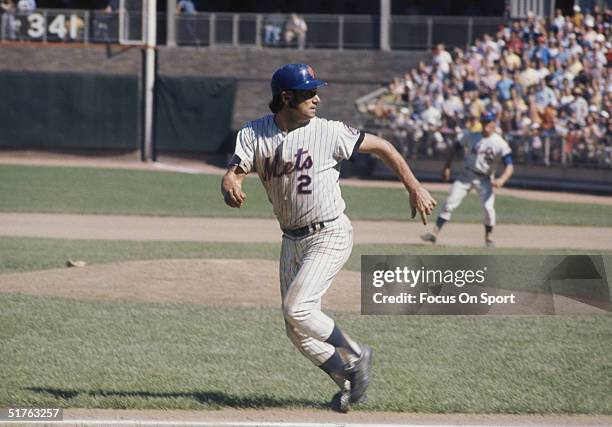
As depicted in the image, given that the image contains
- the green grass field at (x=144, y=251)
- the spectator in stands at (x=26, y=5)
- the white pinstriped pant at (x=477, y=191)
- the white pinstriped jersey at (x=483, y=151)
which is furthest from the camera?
the spectator in stands at (x=26, y=5)

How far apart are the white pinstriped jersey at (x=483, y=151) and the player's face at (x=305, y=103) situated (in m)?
9.69

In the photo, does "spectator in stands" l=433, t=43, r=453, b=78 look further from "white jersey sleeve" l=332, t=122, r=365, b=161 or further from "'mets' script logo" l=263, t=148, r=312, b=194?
"'mets' script logo" l=263, t=148, r=312, b=194

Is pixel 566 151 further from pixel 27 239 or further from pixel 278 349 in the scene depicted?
pixel 278 349

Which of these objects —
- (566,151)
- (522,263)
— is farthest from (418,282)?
(566,151)

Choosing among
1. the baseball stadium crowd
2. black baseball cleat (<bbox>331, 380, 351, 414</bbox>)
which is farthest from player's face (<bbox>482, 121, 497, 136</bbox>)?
black baseball cleat (<bbox>331, 380, 351, 414</bbox>)

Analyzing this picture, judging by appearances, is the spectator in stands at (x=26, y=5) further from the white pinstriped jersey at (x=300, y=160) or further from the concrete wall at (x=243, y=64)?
the white pinstriped jersey at (x=300, y=160)

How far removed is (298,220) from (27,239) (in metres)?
10.7

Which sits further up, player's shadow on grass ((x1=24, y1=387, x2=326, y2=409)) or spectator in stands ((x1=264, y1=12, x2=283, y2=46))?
spectator in stands ((x1=264, y1=12, x2=283, y2=46))

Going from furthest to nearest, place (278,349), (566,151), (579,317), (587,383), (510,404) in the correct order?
(566,151) < (579,317) < (278,349) < (587,383) < (510,404)

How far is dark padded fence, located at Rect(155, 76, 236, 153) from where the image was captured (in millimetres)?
34031

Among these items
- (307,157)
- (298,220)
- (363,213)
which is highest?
(307,157)

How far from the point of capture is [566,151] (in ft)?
83.1

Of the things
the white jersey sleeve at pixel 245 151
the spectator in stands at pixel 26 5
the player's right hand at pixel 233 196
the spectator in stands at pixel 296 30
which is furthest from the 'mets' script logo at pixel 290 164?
the spectator in stands at pixel 26 5

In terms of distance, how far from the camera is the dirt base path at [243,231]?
1727 centimetres
